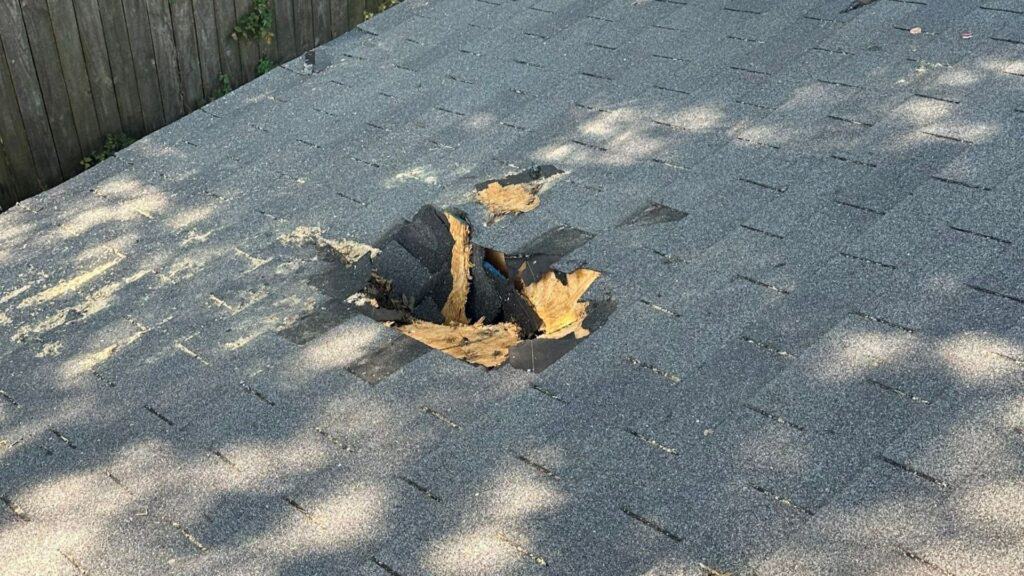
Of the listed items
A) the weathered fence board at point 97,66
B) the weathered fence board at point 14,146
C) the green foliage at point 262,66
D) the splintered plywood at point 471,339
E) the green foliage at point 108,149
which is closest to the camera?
the splintered plywood at point 471,339

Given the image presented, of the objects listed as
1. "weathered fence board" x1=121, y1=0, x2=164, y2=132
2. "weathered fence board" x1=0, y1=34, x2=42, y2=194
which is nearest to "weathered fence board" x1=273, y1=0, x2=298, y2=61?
"weathered fence board" x1=121, y1=0, x2=164, y2=132

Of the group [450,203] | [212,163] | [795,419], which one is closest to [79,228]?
[212,163]

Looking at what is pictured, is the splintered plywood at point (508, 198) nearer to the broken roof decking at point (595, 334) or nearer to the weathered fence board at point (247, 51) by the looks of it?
the broken roof decking at point (595, 334)

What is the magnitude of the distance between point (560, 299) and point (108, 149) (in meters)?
3.47

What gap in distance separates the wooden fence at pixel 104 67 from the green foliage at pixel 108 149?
0.09 feet

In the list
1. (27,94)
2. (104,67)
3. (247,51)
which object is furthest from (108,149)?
(247,51)

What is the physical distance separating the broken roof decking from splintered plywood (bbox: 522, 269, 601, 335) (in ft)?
0.30

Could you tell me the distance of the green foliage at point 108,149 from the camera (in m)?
6.02

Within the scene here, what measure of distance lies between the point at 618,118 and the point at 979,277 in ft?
6.48

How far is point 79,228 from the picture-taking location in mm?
4816

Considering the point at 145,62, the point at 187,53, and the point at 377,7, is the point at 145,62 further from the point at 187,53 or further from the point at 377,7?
the point at 377,7

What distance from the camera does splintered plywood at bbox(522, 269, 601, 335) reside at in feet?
11.9

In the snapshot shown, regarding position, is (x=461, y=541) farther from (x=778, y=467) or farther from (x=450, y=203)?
(x=450, y=203)

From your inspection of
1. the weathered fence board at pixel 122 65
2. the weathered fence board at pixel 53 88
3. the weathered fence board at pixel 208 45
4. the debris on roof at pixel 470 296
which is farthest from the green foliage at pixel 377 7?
the debris on roof at pixel 470 296
